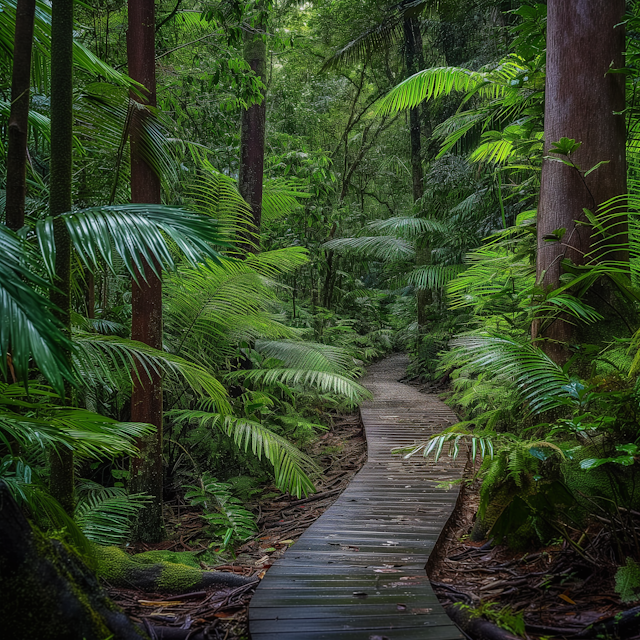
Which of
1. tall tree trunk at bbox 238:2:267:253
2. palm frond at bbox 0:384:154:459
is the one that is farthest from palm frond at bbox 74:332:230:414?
tall tree trunk at bbox 238:2:267:253

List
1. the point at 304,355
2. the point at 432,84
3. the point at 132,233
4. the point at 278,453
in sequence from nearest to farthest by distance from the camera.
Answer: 1. the point at 132,233
2. the point at 278,453
3. the point at 432,84
4. the point at 304,355

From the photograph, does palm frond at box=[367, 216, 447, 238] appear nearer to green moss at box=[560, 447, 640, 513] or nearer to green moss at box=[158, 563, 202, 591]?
green moss at box=[560, 447, 640, 513]

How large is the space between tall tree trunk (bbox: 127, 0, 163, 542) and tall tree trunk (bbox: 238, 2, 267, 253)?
7.68ft

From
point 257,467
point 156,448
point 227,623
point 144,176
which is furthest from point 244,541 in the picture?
point 144,176

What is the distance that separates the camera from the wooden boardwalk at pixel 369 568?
1.79 metres

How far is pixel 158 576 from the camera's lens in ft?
7.67

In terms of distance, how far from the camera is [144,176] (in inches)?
127

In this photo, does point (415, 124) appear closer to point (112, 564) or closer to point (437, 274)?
point (437, 274)

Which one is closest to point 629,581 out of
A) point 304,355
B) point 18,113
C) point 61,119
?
point 61,119

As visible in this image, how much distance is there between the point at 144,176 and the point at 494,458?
2.65 m

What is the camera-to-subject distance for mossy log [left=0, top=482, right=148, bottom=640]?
126 centimetres

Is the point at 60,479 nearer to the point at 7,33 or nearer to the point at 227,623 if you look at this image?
the point at 227,623

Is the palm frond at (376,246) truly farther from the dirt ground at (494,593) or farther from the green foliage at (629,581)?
the green foliage at (629,581)

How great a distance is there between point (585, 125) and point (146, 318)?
9.65ft
